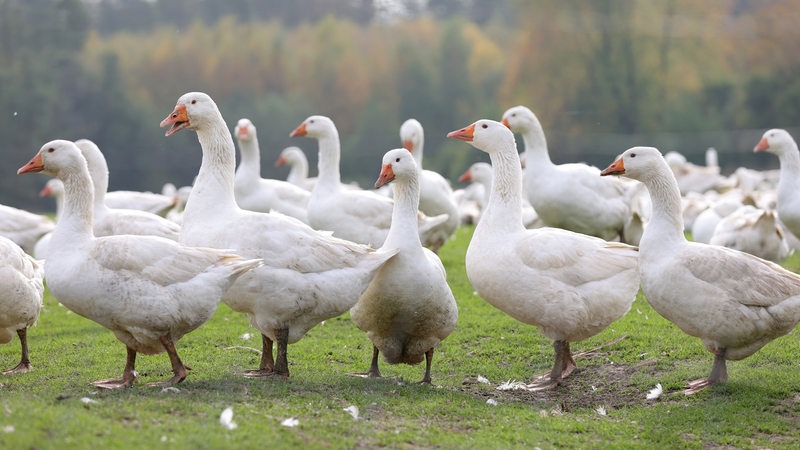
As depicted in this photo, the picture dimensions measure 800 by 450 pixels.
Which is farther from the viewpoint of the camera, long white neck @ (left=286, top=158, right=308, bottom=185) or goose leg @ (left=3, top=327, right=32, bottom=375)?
long white neck @ (left=286, top=158, right=308, bottom=185)

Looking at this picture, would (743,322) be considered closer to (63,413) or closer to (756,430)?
(756,430)

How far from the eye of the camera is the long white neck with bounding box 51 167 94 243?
707 centimetres

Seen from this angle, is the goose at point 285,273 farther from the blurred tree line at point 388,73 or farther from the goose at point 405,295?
the blurred tree line at point 388,73

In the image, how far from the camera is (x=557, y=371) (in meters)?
8.02

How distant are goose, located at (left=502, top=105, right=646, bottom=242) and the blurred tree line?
1766 cm

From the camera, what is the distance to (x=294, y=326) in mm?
7629

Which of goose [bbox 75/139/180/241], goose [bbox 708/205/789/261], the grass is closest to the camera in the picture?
the grass

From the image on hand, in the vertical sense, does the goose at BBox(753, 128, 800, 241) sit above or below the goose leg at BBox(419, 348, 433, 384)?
above

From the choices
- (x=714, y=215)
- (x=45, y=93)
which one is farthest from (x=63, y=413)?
(x=45, y=93)

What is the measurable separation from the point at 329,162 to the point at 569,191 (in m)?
3.28

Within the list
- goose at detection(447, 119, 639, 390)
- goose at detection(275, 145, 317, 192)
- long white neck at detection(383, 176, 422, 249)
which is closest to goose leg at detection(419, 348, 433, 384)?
goose at detection(447, 119, 639, 390)

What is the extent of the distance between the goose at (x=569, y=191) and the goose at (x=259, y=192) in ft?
12.0

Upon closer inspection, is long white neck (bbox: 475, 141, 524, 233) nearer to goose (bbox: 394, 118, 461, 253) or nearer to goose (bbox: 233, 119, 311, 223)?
goose (bbox: 394, 118, 461, 253)

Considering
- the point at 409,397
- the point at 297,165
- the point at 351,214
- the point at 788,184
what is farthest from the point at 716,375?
the point at 297,165
